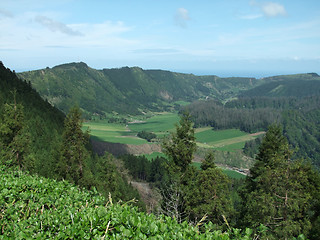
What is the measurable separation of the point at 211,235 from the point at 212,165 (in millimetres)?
21089

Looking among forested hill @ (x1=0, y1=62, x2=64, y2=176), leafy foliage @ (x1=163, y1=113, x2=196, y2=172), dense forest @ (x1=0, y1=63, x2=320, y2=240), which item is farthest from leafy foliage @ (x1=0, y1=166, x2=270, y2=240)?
forested hill @ (x1=0, y1=62, x2=64, y2=176)

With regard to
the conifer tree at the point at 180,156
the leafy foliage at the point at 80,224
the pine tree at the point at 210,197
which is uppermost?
the leafy foliage at the point at 80,224

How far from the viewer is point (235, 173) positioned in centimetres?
13188

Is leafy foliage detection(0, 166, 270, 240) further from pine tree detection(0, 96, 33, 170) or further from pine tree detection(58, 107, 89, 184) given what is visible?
pine tree detection(0, 96, 33, 170)

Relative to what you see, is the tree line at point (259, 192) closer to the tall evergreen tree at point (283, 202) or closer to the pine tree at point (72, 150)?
the tall evergreen tree at point (283, 202)

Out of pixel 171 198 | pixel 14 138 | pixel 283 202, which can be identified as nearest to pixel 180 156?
pixel 171 198

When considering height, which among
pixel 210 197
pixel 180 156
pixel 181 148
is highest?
pixel 181 148

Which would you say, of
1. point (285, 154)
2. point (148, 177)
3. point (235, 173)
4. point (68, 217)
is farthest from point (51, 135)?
point (235, 173)

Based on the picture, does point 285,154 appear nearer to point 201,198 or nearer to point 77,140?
point 201,198

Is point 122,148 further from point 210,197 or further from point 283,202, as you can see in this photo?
point 283,202

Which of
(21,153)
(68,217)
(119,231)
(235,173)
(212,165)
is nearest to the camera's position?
(119,231)

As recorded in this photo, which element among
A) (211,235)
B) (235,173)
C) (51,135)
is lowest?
(235,173)

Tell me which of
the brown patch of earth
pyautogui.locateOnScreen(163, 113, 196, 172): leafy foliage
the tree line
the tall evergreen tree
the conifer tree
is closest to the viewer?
the tall evergreen tree

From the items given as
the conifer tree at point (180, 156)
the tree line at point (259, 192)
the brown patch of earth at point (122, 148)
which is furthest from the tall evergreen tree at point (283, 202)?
the brown patch of earth at point (122, 148)
